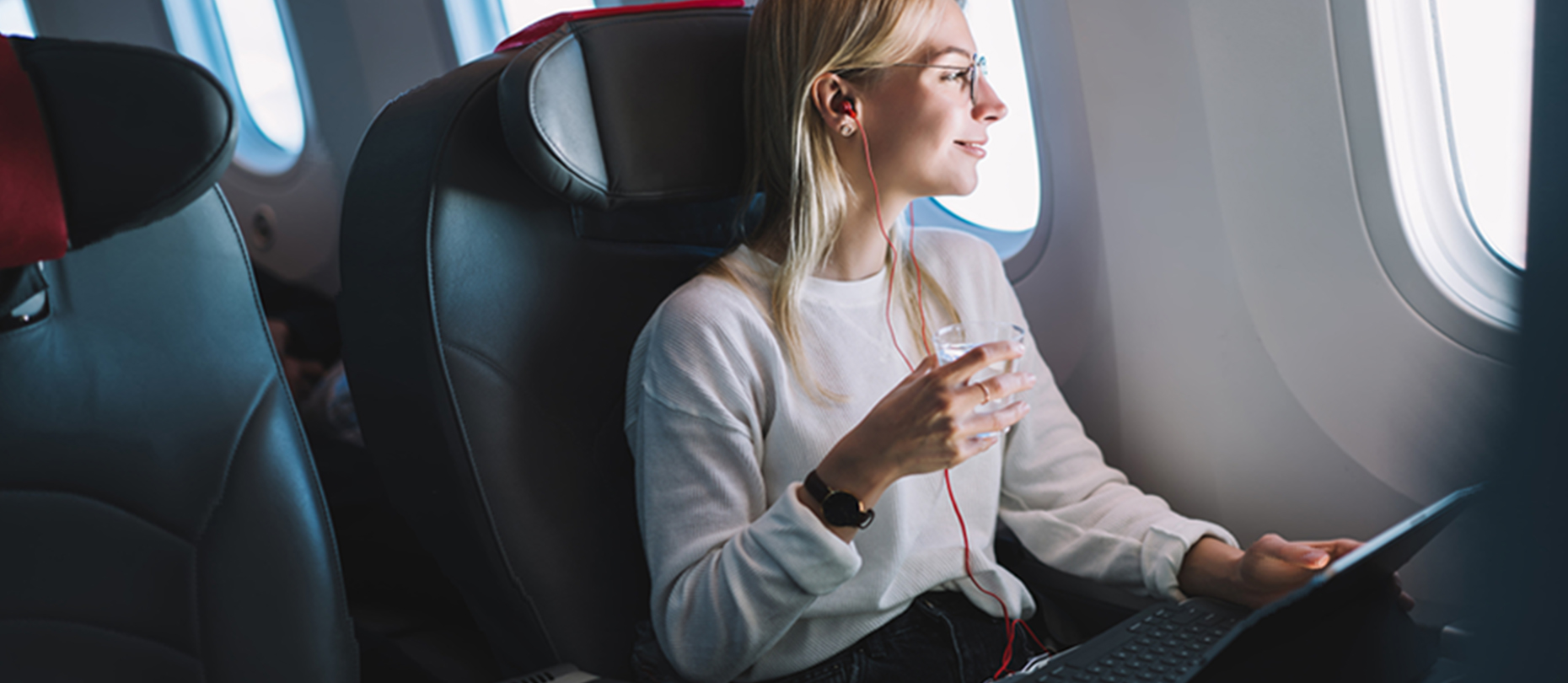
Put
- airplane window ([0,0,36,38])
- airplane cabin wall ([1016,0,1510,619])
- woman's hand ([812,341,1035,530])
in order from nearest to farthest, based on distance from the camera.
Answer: woman's hand ([812,341,1035,530]), airplane cabin wall ([1016,0,1510,619]), airplane window ([0,0,36,38])

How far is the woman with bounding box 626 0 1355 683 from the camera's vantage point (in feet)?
3.46

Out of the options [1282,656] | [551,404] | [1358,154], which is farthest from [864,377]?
[1282,656]

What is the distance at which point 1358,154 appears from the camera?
48.1 inches

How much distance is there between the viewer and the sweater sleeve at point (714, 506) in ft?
3.42

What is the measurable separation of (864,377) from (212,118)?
783 millimetres

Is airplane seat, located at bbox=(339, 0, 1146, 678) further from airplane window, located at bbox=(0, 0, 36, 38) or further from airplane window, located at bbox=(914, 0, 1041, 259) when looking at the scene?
airplane window, located at bbox=(0, 0, 36, 38)

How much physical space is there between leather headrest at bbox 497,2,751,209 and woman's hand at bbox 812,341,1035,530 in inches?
17.7

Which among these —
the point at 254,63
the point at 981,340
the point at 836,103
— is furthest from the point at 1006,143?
the point at 254,63

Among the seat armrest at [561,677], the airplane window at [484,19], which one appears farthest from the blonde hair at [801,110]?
the airplane window at [484,19]

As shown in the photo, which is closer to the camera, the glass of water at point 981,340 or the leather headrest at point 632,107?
the glass of water at point 981,340

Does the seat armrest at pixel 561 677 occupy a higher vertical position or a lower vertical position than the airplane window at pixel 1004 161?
lower

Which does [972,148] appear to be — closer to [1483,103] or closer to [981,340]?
[981,340]

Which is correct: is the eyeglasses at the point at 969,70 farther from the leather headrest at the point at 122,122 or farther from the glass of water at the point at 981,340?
the leather headrest at the point at 122,122

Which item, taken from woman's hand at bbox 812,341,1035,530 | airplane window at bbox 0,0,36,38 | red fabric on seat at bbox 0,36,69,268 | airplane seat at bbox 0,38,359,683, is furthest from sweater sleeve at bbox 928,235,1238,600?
airplane window at bbox 0,0,36,38
